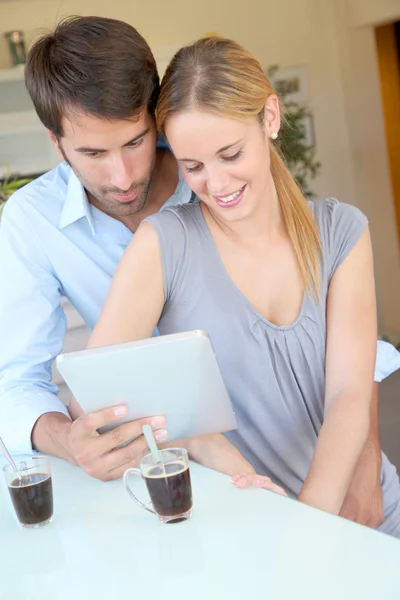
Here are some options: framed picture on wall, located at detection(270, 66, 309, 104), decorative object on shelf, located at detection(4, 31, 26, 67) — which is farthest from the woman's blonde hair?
framed picture on wall, located at detection(270, 66, 309, 104)

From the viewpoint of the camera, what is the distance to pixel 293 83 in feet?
23.2

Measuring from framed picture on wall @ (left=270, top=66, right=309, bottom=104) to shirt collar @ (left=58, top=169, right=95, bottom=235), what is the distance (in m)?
5.05

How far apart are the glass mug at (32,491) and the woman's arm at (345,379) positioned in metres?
0.52

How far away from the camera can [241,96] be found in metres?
1.73

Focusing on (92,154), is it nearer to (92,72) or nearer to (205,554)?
(92,72)

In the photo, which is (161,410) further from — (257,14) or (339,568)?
(257,14)

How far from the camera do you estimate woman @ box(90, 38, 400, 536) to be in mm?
1723

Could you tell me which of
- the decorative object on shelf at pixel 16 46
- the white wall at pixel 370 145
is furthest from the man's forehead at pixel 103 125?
the white wall at pixel 370 145

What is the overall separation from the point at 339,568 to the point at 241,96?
0.98 m

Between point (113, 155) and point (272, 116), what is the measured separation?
1.23 ft

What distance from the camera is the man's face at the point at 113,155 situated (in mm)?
1936

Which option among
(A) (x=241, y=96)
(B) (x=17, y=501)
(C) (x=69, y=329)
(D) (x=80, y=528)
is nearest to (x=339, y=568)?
(D) (x=80, y=528)

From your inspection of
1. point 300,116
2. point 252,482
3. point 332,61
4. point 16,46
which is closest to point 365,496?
point 252,482

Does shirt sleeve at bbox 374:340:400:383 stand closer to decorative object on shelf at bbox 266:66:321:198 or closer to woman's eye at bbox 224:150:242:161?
woman's eye at bbox 224:150:242:161
